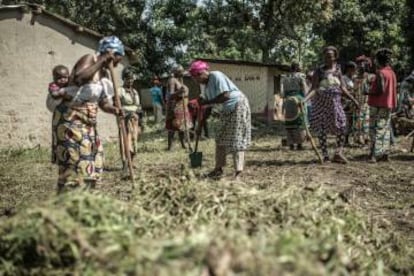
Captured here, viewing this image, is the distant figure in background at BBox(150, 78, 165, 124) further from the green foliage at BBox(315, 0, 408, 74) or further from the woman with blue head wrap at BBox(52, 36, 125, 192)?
the woman with blue head wrap at BBox(52, 36, 125, 192)

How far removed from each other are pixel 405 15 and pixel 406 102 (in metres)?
14.5

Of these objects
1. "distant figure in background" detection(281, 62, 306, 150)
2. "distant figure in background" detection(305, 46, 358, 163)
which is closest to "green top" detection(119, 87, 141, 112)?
"distant figure in background" detection(305, 46, 358, 163)

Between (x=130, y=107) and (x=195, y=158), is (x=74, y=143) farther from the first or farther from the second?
(x=130, y=107)

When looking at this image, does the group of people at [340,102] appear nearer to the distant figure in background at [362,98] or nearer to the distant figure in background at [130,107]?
the distant figure in background at [362,98]

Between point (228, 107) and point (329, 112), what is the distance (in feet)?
7.46

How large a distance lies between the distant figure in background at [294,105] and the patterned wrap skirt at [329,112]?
1.91 meters

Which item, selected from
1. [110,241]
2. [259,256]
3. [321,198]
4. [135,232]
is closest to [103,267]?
[110,241]

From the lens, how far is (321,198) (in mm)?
3729

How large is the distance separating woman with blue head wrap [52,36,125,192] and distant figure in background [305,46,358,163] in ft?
12.9

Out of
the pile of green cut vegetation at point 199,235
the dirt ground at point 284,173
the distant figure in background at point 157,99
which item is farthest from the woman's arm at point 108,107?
the distant figure in background at point 157,99

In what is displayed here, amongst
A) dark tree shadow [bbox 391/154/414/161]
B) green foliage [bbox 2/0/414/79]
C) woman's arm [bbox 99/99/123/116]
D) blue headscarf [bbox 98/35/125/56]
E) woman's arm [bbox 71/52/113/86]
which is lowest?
dark tree shadow [bbox 391/154/414/161]

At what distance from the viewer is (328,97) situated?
8055 millimetres

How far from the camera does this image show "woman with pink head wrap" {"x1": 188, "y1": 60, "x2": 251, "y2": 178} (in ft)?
20.8

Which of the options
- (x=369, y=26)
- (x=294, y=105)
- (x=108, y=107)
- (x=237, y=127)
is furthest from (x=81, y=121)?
(x=369, y=26)
